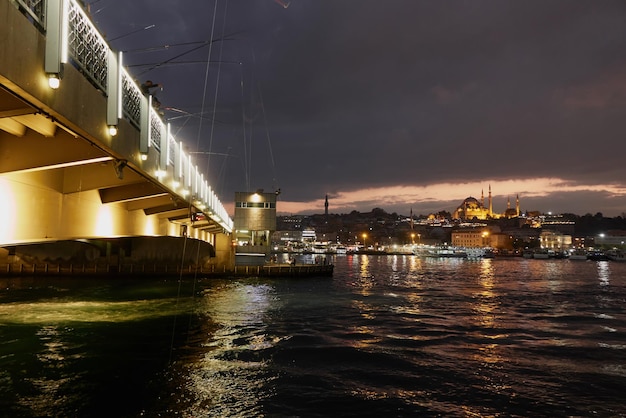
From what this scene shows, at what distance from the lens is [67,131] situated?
28.7 ft

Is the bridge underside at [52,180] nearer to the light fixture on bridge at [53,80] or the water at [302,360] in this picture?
the light fixture on bridge at [53,80]

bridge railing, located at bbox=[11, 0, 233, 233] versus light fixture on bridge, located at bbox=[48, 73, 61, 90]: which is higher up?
bridge railing, located at bbox=[11, 0, 233, 233]

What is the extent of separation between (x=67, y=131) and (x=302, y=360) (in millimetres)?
11516

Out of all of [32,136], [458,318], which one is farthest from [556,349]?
[32,136]

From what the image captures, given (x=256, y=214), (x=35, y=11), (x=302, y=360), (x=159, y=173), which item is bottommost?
(x=302, y=360)

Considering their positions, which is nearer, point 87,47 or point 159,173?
point 87,47

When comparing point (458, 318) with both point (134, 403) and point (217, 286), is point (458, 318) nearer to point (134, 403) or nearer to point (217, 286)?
point (134, 403)

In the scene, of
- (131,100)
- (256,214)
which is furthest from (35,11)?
(256,214)

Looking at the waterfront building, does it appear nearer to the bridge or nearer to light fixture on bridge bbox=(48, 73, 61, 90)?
the bridge

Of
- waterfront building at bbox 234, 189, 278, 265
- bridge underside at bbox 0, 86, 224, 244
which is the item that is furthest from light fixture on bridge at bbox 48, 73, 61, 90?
waterfront building at bbox 234, 189, 278, 265

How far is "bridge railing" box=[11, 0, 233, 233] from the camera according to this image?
22.7 ft

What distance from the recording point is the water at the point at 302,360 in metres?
11.9

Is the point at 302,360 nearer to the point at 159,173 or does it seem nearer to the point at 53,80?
the point at 159,173

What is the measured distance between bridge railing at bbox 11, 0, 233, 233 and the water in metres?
6.44
